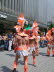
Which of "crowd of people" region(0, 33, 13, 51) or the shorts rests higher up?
the shorts

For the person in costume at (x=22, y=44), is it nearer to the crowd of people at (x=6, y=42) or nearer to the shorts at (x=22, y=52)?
the shorts at (x=22, y=52)

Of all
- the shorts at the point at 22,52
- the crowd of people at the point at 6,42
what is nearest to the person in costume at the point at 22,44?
the shorts at the point at 22,52

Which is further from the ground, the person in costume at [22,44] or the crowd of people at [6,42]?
the person in costume at [22,44]

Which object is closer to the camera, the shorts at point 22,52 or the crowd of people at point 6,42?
the shorts at point 22,52

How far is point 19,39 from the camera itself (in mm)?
8070

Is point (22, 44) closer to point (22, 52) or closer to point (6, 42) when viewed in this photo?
point (22, 52)

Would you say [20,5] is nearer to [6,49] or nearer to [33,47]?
[6,49]

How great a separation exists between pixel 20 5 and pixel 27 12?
464 centimetres

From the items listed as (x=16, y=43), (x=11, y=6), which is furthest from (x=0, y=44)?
(x=11, y=6)

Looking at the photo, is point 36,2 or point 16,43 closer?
point 16,43

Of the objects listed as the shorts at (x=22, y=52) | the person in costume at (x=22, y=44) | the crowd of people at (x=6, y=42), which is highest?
the person in costume at (x=22, y=44)

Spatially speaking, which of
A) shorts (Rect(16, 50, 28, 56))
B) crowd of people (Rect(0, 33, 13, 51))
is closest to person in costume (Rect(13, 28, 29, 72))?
shorts (Rect(16, 50, 28, 56))

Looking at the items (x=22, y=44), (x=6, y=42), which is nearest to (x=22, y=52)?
(x=22, y=44)

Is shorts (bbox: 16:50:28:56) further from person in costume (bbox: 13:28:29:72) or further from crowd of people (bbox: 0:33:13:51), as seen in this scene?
crowd of people (bbox: 0:33:13:51)
